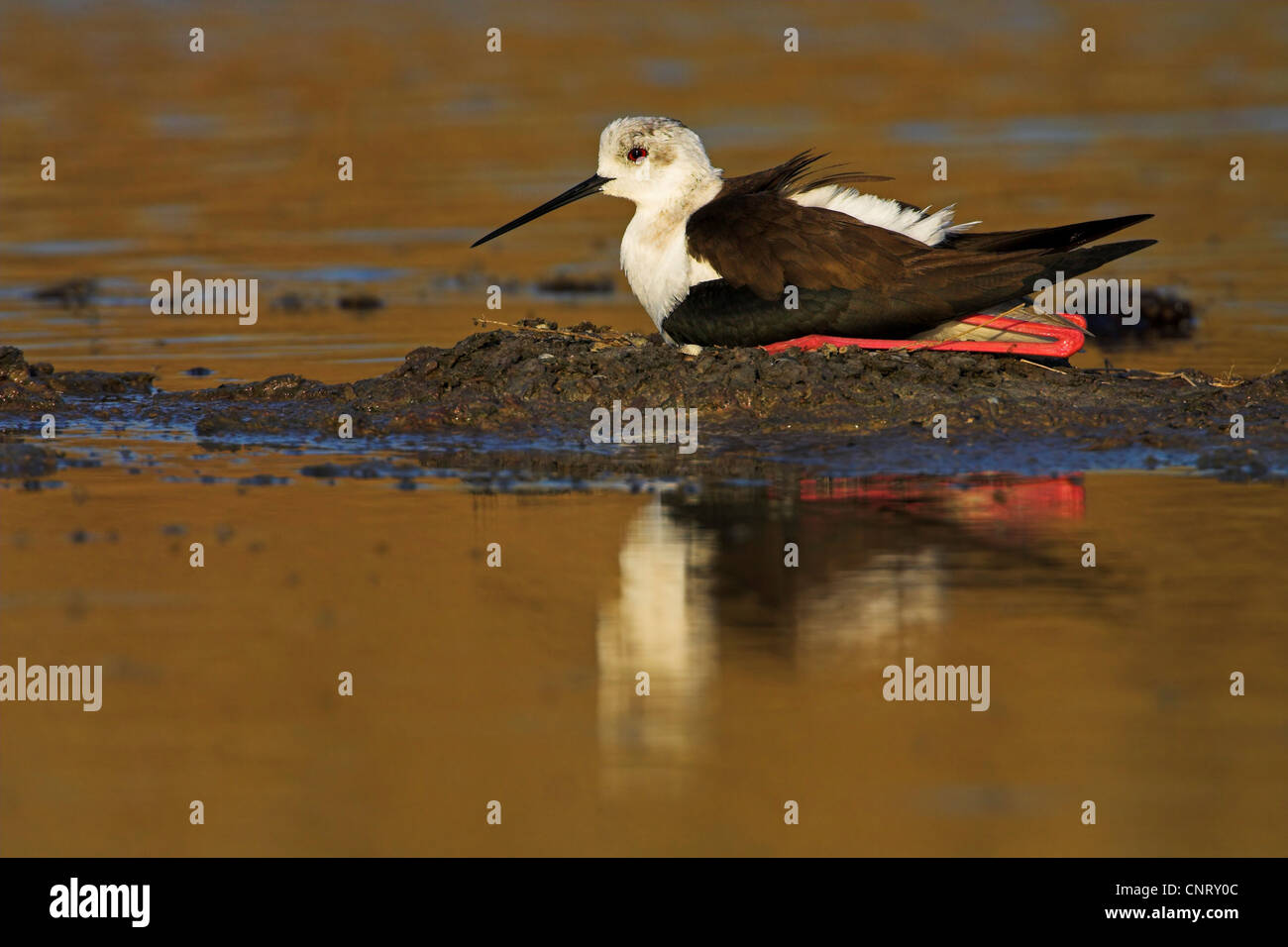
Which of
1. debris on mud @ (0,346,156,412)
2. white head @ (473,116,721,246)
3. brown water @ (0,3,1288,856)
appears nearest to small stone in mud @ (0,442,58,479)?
brown water @ (0,3,1288,856)

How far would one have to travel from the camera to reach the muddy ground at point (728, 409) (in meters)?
8.59

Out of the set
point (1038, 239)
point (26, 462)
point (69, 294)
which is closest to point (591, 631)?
point (26, 462)

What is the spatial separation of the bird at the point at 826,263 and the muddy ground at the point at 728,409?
178 millimetres

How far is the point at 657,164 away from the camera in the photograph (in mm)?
9938

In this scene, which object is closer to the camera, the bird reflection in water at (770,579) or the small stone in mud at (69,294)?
the bird reflection in water at (770,579)

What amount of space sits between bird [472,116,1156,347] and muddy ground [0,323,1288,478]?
18 centimetres

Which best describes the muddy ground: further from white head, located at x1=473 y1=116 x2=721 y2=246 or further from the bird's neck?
white head, located at x1=473 y1=116 x2=721 y2=246

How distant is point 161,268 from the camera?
14273 millimetres

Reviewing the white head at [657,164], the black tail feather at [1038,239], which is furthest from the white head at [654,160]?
the black tail feather at [1038,239]

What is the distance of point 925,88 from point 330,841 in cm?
1867

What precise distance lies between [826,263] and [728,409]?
2.57 feet

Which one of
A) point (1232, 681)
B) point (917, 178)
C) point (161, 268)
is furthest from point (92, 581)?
point (917, 178)

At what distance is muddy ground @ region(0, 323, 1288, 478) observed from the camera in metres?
8.59

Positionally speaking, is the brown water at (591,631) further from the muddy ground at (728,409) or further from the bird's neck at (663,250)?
the bird's neck at (663,250)
